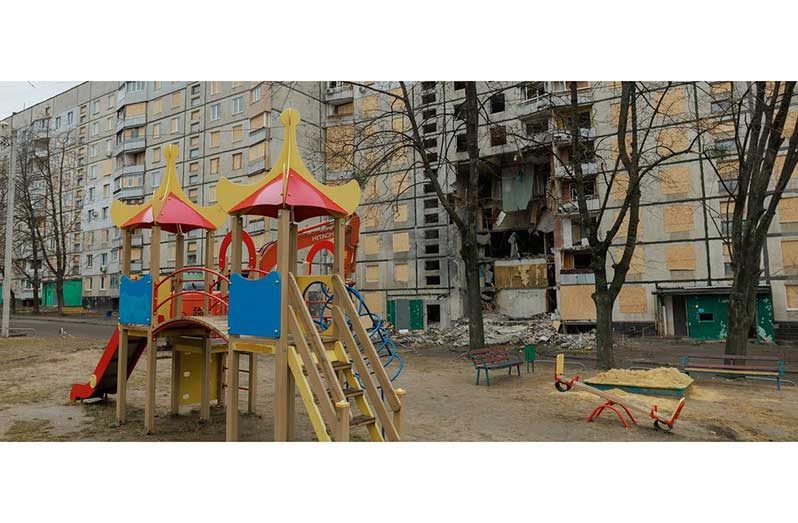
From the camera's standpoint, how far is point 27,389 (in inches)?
274

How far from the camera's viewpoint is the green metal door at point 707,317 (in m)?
14.5

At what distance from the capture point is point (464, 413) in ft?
18.9

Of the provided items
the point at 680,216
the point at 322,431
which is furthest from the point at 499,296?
the point at 322,431

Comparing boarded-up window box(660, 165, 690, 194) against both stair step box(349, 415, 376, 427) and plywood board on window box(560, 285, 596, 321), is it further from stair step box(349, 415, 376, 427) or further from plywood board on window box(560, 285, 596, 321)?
stair step box(349, 415, 376, 427)

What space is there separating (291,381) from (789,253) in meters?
14.7

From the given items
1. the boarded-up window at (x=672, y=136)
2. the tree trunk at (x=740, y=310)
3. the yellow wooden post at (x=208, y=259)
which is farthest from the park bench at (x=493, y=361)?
the boarded-up window at (x=672, y=136)

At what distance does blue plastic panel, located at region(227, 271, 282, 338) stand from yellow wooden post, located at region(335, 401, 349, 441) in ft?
2.43

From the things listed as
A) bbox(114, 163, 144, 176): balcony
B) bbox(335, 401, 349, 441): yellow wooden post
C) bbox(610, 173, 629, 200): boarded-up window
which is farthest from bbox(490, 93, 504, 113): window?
bbox(335, 401, 349, 441): yellow wooden post

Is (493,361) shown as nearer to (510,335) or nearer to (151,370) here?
(151,370)

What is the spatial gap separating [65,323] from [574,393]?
18220mm

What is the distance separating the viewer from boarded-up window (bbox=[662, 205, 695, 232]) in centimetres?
1486

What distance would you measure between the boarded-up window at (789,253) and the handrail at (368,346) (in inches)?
552

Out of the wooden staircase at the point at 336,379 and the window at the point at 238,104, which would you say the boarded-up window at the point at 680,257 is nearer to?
the window at the point at 238,104

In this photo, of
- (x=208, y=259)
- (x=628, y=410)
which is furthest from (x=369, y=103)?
(x=628, y=410)
